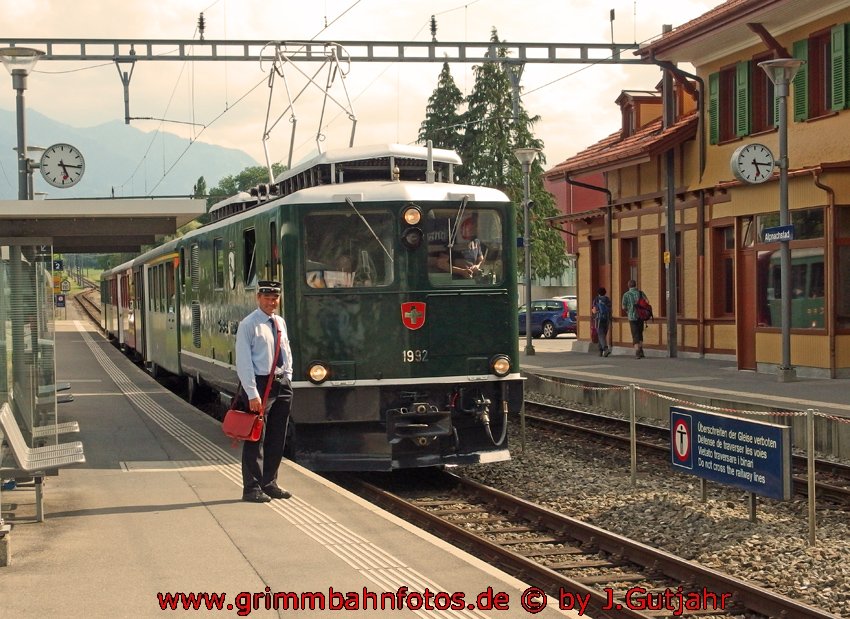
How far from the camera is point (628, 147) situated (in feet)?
95.3

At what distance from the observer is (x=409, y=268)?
12.1m

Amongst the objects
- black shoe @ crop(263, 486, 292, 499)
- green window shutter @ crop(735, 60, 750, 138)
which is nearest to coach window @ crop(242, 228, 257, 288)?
black shoe @ crop(263, 486, 292, 499)

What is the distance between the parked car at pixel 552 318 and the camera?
4444 cm

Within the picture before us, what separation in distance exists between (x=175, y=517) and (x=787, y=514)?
5.44 metres

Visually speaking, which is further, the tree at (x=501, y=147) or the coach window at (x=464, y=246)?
the tree at (x=501, y=147)

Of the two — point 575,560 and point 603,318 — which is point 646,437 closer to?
point 575,560

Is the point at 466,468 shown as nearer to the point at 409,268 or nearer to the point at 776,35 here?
the point at 409,268

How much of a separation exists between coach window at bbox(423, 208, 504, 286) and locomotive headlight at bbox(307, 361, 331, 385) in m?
1.40

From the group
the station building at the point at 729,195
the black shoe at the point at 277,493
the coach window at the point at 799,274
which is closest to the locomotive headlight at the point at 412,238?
the black shoe at the point at 277,493

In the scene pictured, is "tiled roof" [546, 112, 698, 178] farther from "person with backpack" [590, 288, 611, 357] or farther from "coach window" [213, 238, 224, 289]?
"coach window" [213, 238, 224, 289]

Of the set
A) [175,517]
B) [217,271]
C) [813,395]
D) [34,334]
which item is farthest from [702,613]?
[813,395]

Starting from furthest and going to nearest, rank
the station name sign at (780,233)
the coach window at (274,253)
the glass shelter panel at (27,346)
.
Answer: the station name sign at (780,233) < the coach window at (274,253) < the glass shelter panel at (27,346)

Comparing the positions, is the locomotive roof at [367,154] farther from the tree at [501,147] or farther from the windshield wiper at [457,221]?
the tree at [501,147]

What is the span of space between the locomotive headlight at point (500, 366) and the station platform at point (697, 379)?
4.88 meters
